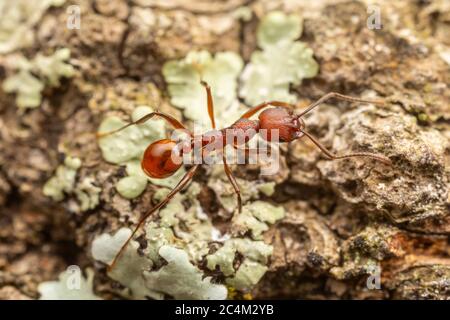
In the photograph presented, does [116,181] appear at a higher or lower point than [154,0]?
lower

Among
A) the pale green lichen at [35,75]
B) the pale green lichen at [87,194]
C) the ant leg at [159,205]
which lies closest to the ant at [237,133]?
the ant leg at [159,205]

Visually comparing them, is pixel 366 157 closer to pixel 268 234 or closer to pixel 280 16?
pixel 268 234

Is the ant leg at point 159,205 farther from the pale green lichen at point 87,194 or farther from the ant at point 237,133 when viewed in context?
the pale green lichen at point 87,194

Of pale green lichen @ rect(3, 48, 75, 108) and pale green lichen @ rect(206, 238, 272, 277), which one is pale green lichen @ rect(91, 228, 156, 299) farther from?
pale green lichen @ rect(3, 48, 75, 108)

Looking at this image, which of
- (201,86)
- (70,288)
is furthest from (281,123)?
(70,288)

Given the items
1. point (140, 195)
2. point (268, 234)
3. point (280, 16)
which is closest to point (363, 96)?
point (280, 16)

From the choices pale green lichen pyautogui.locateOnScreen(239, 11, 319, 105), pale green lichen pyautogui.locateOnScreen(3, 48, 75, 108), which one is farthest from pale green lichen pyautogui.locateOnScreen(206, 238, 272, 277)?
pale green lichen pyautogui.locateOnScreen(3, 48, 75, 108)
